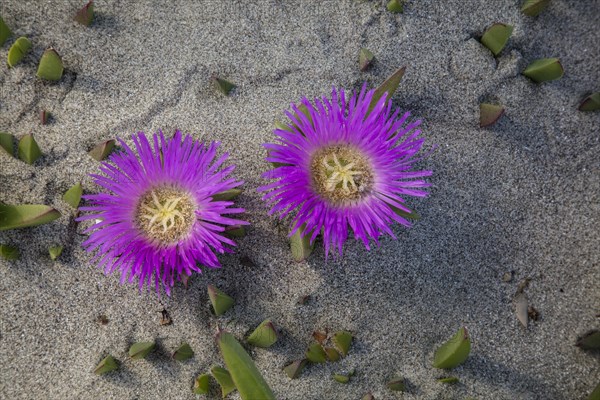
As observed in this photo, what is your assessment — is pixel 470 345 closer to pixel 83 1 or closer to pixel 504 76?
pixel 504 76

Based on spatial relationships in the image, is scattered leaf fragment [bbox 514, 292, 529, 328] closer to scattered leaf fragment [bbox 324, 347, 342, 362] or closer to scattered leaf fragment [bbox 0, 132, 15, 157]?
scattered leaf fragment [bbox 324, 347, 342, 362]

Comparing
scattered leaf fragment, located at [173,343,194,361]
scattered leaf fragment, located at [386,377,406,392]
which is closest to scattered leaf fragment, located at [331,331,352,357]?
scattered leaf fragment, located at [386,377,406,392]

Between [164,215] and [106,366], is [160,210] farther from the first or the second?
[106,366]

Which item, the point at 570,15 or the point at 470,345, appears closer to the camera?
the point at 470,345

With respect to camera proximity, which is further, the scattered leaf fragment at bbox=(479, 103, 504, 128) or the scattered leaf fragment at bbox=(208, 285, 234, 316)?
the scattered leaf fragment at bbox=(479, 103, 504, 128)

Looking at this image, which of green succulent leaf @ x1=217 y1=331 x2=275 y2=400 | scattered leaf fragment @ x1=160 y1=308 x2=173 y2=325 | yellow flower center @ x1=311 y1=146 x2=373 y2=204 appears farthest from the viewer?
scattered leaf fragment @ x1=160 y1=308 x2=173 y2=325

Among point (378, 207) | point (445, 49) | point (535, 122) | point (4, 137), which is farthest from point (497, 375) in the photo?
point (4, 137)

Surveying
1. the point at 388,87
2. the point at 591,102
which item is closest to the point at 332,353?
the point at 388,87
